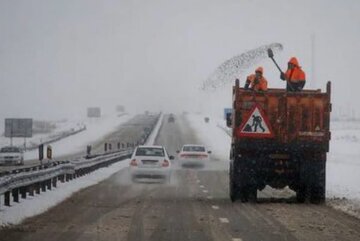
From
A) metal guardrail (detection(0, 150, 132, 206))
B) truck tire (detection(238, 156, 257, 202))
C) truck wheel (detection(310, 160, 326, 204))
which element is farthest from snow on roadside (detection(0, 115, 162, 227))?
truck wheel (detection(310, 160, 326, 204))

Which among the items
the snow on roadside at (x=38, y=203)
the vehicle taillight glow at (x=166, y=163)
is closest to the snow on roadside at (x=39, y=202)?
the snow on roadside at (x=38, y=203)

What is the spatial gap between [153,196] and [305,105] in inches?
214

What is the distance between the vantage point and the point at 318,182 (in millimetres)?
19938

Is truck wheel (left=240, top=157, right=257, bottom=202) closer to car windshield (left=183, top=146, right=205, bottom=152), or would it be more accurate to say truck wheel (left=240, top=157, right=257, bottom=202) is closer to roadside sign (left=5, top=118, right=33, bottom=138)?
car windshield (left=183, top=146, right=205, bottom=152)

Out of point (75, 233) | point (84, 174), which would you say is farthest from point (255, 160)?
point (84, 174)

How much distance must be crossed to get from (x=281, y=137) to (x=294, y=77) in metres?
1.60

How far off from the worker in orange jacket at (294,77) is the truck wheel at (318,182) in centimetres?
200

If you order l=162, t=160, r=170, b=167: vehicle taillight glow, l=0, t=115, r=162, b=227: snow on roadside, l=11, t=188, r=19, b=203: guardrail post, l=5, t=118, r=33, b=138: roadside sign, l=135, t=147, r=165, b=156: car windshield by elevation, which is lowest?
l=0, t=115, r=162, b=227: snow on roadside

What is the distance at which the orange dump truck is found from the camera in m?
19.6

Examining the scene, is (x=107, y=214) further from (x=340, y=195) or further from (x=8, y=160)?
(x=8, y=160)

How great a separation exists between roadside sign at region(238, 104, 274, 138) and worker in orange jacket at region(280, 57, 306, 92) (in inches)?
43.8

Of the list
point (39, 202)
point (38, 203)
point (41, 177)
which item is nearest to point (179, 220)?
point (38, 203)

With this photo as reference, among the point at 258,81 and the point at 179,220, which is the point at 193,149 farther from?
the point at 179,220

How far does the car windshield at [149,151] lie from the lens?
2958 cm
